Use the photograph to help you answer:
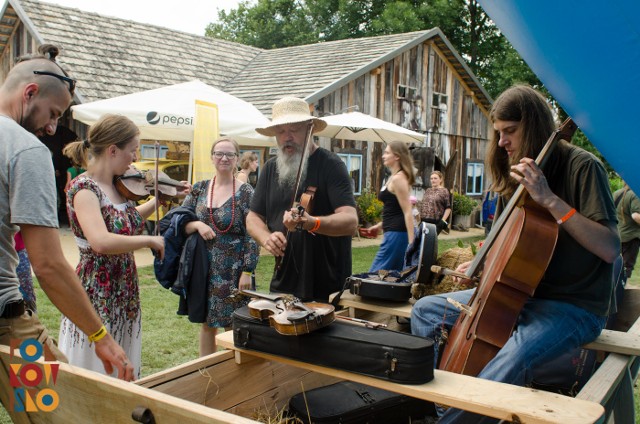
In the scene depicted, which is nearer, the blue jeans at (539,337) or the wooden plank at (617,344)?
the blue jeans at (539,337)

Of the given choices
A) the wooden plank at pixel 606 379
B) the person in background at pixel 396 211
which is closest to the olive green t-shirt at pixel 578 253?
the wooden plank at pixel 606 379

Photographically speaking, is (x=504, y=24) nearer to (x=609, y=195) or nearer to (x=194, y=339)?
(x=609, y=195)

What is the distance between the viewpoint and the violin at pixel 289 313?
7.25 feet

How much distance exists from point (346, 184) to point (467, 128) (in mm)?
16882

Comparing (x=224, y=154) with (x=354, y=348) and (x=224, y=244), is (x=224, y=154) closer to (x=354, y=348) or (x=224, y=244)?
(x=224, y=244)

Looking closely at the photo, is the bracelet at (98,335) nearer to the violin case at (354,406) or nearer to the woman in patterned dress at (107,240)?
the woman in patterned dress at (107,240)

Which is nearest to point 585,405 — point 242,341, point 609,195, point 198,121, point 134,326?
point 609,195

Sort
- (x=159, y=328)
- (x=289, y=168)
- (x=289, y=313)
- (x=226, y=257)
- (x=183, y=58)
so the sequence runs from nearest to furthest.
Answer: (x=289, y=313) < (x=289, y=168) < (x=226, y=257) < (x=159, y=328) < (x=183, y=58)

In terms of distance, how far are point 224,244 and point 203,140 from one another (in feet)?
10.5

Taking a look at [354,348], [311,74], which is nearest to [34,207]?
[354,348]

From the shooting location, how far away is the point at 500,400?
74.0 inches

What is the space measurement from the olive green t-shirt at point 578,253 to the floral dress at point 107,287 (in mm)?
2379

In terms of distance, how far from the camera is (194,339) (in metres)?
5.72

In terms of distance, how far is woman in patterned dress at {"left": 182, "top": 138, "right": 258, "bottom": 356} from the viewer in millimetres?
4270
